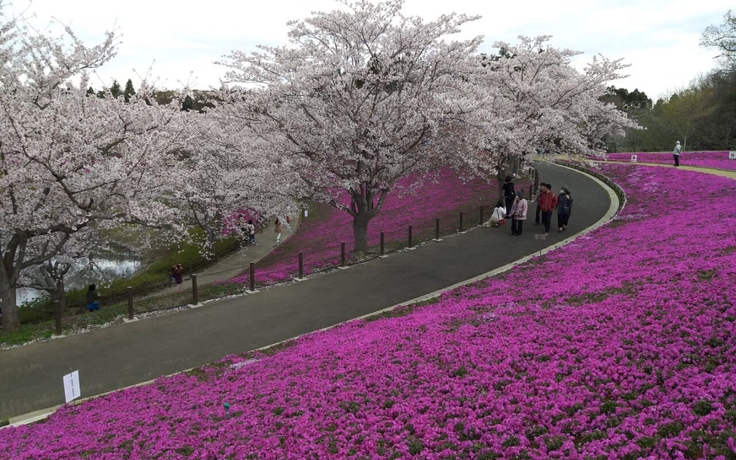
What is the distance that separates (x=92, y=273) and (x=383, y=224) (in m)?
15.5

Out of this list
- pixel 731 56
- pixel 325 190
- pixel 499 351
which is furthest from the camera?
pixel 731 56

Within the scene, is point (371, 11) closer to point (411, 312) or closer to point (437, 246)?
point (437, 246)

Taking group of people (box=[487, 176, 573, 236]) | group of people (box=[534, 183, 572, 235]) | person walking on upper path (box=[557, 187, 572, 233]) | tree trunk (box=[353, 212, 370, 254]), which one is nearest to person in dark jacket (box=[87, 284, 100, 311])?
tree trunk (box=[353, 212, 370, 254])

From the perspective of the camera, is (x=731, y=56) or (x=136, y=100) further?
(x=731, y=56)

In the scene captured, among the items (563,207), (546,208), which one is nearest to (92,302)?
(546,208)

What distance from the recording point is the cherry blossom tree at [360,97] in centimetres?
1476

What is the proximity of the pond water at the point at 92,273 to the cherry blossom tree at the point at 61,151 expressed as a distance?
10202 mm

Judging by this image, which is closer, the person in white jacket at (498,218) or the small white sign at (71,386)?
the small white sign at (71,386)

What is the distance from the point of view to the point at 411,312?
10.9 m

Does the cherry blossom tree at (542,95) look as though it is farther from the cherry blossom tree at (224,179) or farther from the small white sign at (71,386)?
the small white sign at (71,386)

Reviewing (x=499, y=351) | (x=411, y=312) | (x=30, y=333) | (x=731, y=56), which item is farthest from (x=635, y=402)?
(x=731, y=56)

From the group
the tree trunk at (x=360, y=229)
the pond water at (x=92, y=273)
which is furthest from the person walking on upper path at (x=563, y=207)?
the pond water at (x=92, y=273)

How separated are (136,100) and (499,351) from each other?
13.3 metres

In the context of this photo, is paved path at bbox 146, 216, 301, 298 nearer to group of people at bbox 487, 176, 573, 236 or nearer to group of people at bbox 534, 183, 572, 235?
group of people at bbox 487, 176, 573, 236
